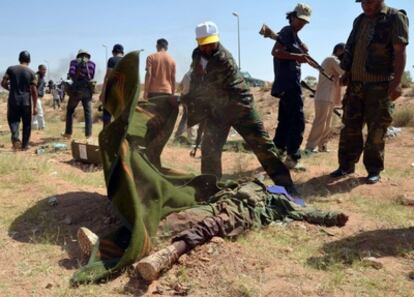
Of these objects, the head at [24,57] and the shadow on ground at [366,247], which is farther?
the head at [24,57]

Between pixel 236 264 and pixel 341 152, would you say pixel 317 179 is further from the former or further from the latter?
pixel 236 264

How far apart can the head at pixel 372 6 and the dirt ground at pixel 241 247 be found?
184cm

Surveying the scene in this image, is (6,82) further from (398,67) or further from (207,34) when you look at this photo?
(398,67)

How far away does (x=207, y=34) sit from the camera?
4840 mm

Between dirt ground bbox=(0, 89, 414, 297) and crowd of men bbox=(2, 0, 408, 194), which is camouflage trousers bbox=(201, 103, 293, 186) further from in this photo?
dirt ground bbox=(0, 89, 414, 297)

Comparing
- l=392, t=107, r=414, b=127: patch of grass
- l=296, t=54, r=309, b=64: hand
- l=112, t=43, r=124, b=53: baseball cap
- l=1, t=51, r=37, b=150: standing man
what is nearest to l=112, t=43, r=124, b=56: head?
l=112, t=43, r=124, b=53: baseball cap

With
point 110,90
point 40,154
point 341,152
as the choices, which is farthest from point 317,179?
point 40,154

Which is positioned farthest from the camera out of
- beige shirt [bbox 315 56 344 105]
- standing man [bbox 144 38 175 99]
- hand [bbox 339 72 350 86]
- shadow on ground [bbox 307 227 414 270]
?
standing man [bbox 144 38 175 99]

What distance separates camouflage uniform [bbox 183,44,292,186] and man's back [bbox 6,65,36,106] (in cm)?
438

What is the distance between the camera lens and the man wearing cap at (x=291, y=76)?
20.5ft

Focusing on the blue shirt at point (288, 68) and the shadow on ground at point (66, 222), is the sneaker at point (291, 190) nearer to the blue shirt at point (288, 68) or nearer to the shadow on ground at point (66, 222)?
the blue shirt at point (288, 68)

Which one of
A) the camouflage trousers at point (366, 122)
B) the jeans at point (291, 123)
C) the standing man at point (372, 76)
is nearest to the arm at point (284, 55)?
the jeans at point (291, 123)

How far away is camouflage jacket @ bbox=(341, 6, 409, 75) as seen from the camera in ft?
17.7

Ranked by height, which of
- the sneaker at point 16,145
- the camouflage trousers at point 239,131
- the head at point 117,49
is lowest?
the sneaker at point 16,145
